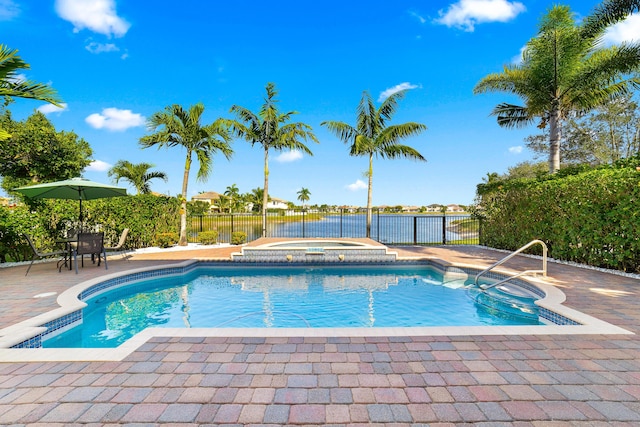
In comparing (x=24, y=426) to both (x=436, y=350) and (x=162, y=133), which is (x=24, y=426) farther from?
(x=162, y=133)

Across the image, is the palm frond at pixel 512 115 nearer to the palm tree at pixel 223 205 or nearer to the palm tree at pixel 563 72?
the palm tree at pixel 563 72

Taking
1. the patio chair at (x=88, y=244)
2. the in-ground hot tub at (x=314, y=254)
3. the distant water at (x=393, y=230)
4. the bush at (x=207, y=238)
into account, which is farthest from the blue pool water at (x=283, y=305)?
the distant water at (x=393, y=230)

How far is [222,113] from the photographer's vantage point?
1437 cm

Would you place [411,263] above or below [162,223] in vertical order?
below

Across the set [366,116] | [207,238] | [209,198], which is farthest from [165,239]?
[209,198]

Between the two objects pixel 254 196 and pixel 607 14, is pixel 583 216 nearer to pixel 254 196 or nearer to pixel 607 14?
pixel 607 14

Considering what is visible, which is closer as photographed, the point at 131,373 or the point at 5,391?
the point at 5,391

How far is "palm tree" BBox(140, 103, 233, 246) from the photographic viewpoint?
1302cm

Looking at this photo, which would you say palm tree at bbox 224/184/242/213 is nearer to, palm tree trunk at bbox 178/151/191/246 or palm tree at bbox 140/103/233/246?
palm tree trunk at bbox 178/151/191/246

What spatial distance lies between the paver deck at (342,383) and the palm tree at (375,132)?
12.1 metres

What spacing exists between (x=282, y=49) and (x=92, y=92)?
9.84 m

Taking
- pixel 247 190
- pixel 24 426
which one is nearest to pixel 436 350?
pixel 24 426

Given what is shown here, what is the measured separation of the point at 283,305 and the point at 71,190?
22.2ft

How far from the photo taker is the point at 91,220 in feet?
37.2
